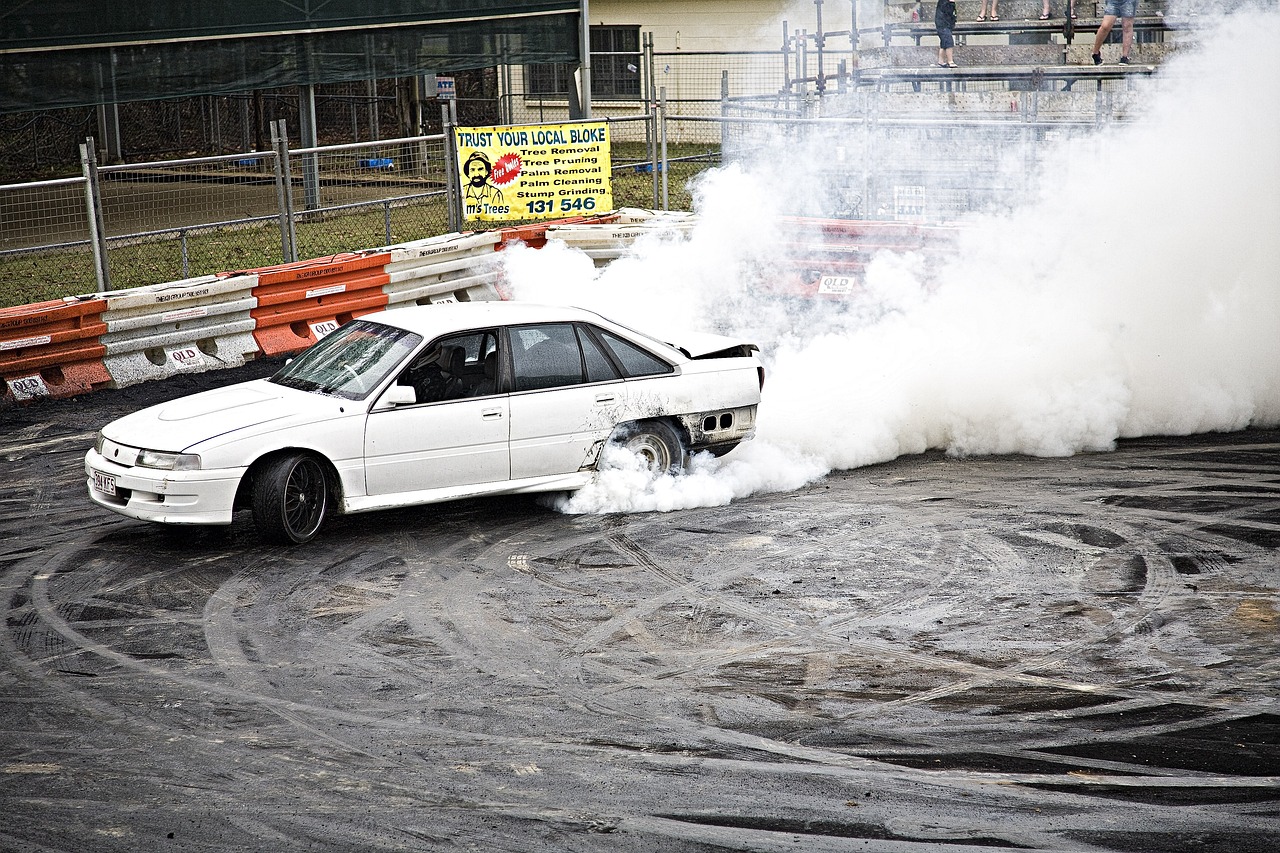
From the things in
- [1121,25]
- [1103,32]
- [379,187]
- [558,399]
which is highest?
[1121,25]

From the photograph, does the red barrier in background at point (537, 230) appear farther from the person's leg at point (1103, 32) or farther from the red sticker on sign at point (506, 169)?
the person's leg at point (1103, 32)

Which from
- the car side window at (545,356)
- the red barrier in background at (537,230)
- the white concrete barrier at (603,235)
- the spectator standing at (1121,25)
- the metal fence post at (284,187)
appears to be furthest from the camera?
the spectator standing at (1121,25)

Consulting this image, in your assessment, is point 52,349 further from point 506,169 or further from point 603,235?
point 603,235

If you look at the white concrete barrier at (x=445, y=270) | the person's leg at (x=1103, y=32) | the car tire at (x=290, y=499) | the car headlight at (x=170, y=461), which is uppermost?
the person's leg at (x=1103, y=32)

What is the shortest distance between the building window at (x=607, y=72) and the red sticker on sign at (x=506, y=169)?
16333 mm

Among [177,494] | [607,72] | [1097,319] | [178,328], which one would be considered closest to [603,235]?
[178,328]

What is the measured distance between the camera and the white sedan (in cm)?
816

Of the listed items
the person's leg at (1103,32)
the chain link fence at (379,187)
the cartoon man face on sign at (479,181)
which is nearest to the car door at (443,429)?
the chain link fence at (379,187)

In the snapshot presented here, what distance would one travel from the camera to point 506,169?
1708 cm

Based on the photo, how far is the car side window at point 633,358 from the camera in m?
9.41

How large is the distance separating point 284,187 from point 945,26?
33.3 ft

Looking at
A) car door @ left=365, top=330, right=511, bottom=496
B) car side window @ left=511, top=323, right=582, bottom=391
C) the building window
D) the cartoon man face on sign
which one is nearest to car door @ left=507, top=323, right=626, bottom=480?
car side window @ left=511, top=323, right=582, bottom=391

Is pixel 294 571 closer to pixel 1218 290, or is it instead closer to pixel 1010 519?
pixel 1010 519

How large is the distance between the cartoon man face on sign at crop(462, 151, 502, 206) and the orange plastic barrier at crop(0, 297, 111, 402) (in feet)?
18.2
